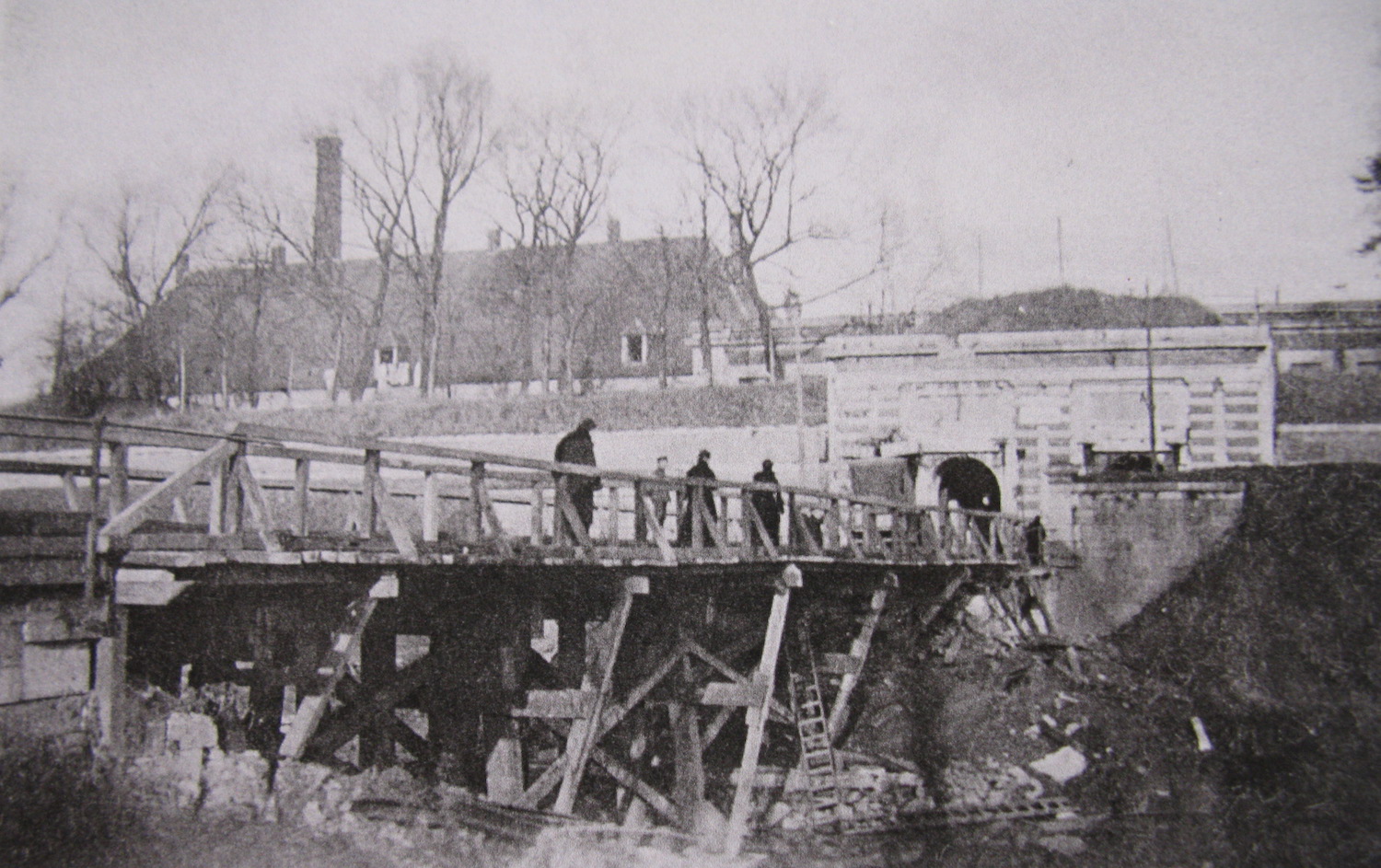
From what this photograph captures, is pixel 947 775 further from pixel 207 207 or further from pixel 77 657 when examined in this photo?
pixel 207 207

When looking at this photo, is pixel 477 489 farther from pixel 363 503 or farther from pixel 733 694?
pixel 733 694

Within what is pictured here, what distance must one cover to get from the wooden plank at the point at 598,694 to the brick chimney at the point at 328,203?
2102 centimetres

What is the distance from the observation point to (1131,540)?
1972 centimetres

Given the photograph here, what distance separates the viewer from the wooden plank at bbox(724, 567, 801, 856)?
965 centimetres

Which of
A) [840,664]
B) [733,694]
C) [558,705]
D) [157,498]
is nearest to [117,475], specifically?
[157,498]

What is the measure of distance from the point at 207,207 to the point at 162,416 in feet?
25.4

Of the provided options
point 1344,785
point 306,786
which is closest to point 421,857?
point 306,786

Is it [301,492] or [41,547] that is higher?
[301,492]

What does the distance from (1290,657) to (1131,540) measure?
595 cm

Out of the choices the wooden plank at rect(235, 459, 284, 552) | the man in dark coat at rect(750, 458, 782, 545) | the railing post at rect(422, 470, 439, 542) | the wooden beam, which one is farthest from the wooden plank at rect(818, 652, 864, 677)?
the wooden plank at rect(235, 459, 284, 552)

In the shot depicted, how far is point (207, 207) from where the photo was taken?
81.8 ft

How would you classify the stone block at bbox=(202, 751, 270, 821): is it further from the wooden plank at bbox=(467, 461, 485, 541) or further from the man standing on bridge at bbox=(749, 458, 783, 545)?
the man standing on bridge at bbox=(749, 458, 783, 545)

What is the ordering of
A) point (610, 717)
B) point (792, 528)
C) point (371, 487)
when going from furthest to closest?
point (792, 528), point (610, 717), point (371, 487)

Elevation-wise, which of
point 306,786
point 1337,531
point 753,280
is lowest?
point 306,786
